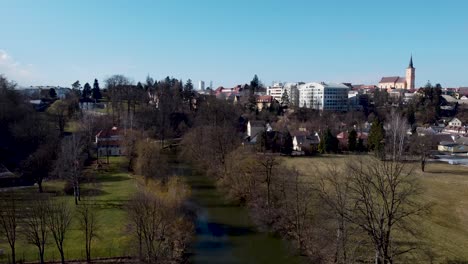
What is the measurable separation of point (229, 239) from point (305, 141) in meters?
30.6

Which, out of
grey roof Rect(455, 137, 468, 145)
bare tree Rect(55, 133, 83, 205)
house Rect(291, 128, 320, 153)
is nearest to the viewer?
bare tree Rect(55, 133, 83, 205)

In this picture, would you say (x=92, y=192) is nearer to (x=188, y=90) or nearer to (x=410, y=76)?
(x=188, y=90)

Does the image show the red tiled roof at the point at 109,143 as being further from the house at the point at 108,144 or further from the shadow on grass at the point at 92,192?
the shadow on grass at the point at 92,192

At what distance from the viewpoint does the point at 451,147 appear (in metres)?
51.6

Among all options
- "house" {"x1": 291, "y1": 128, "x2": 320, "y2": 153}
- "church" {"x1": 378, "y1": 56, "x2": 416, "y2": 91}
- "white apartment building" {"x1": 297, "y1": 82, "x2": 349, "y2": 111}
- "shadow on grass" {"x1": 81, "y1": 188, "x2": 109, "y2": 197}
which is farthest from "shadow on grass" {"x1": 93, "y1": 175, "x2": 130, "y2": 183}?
"church" {"x1": 378, "y1": 56, "x2": 416, "y2": 91}

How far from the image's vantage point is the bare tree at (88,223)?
15398 mm

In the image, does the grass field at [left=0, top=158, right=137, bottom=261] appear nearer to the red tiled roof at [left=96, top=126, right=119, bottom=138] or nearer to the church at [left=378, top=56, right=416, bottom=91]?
the red tiled roof at [left=96, top=126, right=119, bottom=138]

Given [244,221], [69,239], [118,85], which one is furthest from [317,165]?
[118,85]

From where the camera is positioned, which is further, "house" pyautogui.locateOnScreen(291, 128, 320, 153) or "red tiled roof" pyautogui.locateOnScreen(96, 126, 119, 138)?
"house" pyautogui.locateOnScreen(291, 128, 320, 153)

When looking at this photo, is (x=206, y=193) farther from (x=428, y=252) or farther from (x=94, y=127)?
(x=94, y=127)

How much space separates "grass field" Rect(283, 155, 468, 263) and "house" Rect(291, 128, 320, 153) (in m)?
2.65

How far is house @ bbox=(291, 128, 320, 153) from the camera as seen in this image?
4581cm

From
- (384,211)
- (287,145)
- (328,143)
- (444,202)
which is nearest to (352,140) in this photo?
(328,143)

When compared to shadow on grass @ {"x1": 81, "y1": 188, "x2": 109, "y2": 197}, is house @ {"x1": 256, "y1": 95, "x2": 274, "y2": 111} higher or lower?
higher
